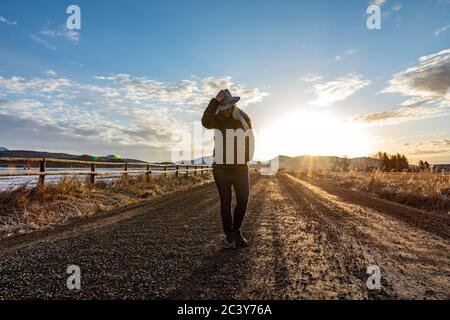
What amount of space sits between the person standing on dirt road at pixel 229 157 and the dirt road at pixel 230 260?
14.4 inches

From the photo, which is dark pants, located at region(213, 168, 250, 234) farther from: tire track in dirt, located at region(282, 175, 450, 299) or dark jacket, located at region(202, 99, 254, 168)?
tire track in dirt, located at region(282, 175, 450, 299)

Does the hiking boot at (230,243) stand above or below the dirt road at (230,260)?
above

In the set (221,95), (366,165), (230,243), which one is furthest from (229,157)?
(366,165)

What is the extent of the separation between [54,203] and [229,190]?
577cm

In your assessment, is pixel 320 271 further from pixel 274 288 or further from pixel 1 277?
pixel 1 277

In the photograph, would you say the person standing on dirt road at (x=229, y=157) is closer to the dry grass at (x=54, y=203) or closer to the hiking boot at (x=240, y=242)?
the hiking boot at (x=240, y=242)

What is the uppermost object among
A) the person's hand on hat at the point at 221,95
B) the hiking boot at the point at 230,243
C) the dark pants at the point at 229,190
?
the person's hand on hat at the point at 221,95

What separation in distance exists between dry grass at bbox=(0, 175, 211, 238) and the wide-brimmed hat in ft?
14.3

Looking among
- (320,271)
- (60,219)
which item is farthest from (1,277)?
(60,219)

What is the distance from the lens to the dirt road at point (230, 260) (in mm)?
2824

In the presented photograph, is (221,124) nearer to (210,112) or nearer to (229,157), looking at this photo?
(210,112)

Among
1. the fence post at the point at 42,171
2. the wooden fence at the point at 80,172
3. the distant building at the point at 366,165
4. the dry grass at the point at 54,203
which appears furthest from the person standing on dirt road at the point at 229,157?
the distant building at the point at 366,165

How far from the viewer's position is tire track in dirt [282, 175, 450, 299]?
2.92 m
